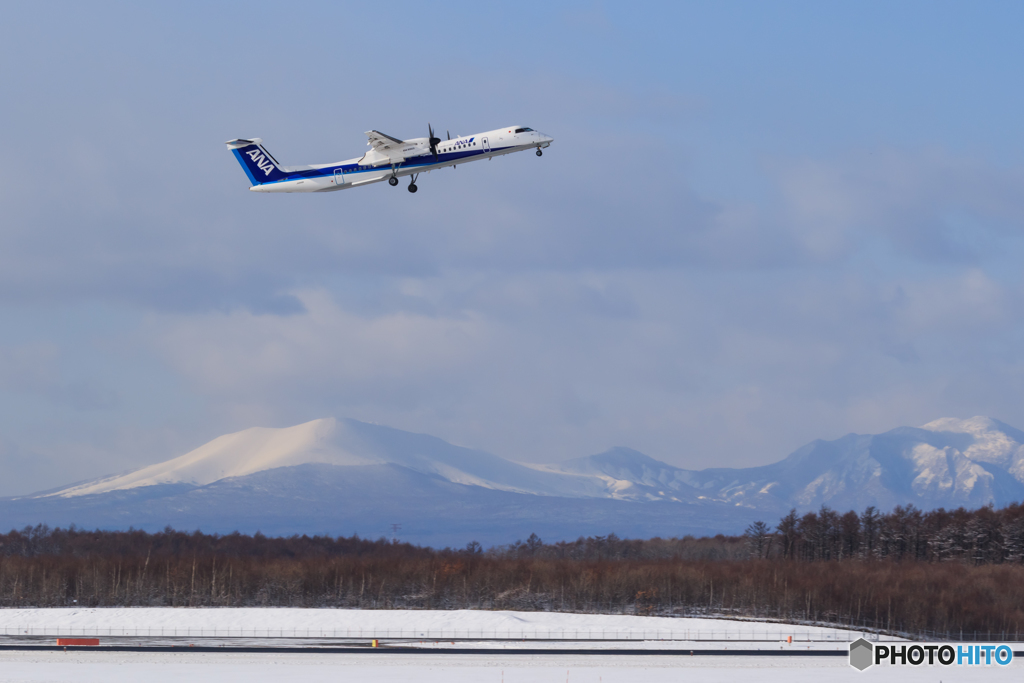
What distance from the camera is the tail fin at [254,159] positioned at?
9594 centimetres

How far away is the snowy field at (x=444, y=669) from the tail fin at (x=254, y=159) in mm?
37826

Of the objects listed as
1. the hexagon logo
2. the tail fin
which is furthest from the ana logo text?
the hexagon logo

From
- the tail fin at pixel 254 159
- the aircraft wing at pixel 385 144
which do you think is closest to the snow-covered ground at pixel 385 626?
the tail fin at pixel 254 159

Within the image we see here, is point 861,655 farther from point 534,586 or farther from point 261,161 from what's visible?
point 534,586

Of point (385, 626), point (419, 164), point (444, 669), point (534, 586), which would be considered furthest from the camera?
point (534, 586)

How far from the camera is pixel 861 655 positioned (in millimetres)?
87188

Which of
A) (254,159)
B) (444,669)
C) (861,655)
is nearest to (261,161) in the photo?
(254,159)

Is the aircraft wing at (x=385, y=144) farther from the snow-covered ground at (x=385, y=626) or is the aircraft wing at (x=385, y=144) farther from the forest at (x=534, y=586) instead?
the forest at (x=534, y=586)

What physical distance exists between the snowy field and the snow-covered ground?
1869 cm

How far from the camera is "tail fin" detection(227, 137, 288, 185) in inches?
3777

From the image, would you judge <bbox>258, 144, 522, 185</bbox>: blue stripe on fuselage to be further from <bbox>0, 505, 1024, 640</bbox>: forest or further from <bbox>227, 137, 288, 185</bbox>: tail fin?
<bbox>0, 505, 1024, 640</bbox>: forest

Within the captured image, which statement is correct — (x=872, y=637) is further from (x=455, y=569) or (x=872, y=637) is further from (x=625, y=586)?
(x=455, y=569)

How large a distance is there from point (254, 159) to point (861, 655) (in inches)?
2441

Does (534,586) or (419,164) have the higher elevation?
(419,164)
